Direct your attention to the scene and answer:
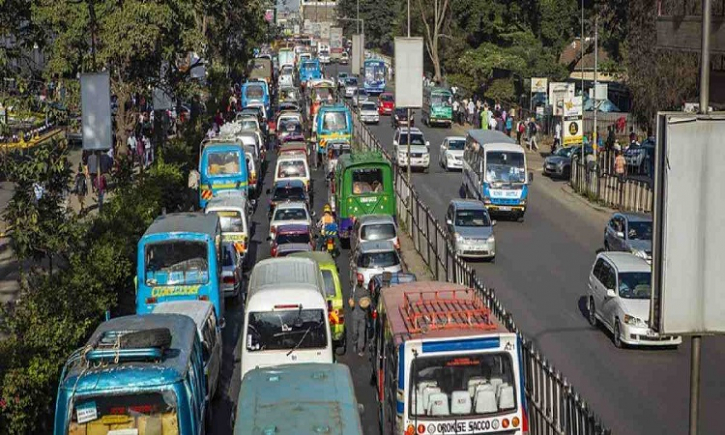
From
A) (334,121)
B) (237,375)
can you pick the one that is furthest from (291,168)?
(237,375)

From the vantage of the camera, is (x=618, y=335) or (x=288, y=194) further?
(x=288, y=194)

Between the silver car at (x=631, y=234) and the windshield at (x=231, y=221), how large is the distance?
1044 centimetres

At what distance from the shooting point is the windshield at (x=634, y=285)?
22469mm

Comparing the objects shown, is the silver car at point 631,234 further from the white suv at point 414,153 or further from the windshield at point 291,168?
the white suv at point 414,153

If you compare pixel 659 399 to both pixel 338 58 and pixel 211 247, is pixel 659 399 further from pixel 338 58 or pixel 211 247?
pixel 338 58

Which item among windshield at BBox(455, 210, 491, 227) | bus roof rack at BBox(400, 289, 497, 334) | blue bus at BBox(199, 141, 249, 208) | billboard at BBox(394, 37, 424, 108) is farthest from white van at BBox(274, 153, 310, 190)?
bus roof rack at BBox(400, 289, 497, 334)

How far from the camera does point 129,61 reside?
34156 mm

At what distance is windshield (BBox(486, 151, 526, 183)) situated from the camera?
36.7 m

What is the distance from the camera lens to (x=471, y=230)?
31.0 m

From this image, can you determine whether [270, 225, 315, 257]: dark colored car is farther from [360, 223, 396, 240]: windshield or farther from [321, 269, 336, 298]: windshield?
[321, 269, 336, 298]: windshield

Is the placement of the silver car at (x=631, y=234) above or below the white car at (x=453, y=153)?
below

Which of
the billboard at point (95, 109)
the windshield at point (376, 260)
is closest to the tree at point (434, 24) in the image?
the windshield at point (376, 260)

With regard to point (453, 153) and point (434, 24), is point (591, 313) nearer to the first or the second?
point (453, 153)

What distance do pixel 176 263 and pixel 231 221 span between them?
24.5ft
